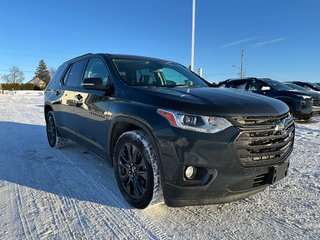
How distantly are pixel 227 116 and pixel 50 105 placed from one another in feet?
14.2

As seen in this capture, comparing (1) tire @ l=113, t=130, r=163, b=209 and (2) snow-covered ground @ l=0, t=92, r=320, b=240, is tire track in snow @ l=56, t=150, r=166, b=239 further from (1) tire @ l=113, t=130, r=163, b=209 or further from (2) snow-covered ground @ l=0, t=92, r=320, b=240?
(1) tire @ l=113, t=130, r=163, b=209

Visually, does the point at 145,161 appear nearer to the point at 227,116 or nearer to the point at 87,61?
the point at 227,116

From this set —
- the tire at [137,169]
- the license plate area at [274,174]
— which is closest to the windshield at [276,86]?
the license plate area at [274,174]

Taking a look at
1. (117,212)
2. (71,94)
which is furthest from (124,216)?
(71,94)

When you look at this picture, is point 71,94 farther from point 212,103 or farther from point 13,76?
point 13,76

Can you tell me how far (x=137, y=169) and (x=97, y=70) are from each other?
1748 mm

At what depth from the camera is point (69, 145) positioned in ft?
19.5

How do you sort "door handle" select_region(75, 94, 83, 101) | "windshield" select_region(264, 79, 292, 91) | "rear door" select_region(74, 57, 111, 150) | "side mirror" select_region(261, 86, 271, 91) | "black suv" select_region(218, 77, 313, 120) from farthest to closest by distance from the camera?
"windshield" select_region(264, 79, 292, 91) → "side mirror" select_region(261, 86, 271, 91) → "black suv" select_region(218, 77, 313, 120) → "door handle" select_region(75, 94, 83, 101) → "rear door" select_region(74, 57, 111, 150)

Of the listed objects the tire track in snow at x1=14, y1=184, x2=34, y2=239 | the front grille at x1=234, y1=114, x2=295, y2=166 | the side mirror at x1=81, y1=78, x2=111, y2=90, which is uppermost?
the side mirror at x1=81, y1=78, x2=111, y2=90

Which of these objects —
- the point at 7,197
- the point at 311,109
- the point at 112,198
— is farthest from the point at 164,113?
the point at 311,109

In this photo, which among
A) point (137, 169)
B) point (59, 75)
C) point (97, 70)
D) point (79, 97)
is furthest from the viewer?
point (59, 75)

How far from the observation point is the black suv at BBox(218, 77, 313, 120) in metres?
9.32

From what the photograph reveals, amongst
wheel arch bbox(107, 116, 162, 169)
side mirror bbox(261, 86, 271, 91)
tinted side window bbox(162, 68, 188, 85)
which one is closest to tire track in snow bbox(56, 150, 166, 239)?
wheel arch bbox(107, 116, 162, 169)

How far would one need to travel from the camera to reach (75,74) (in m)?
4.87
